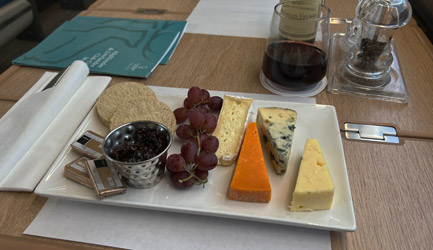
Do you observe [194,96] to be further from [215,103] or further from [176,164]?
[176,164]

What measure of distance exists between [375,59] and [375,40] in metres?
0.05

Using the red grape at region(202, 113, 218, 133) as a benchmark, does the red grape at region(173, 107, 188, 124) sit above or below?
below

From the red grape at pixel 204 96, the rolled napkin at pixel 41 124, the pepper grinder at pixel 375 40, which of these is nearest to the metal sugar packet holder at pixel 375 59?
the pepper grinder at pixel 375 40

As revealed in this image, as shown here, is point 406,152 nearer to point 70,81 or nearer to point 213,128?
point 213,128

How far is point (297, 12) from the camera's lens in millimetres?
872

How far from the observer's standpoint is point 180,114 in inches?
29.9

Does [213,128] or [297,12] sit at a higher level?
[297,12]

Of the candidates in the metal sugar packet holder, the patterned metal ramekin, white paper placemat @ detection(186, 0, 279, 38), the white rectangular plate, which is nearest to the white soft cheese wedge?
the white rectangular plate

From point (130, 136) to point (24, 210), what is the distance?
24 cm

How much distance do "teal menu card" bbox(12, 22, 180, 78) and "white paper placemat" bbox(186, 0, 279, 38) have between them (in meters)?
0.16

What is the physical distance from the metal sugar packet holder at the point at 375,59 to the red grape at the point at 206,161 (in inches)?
18.3

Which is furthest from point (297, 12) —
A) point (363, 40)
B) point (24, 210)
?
point (24, 210)

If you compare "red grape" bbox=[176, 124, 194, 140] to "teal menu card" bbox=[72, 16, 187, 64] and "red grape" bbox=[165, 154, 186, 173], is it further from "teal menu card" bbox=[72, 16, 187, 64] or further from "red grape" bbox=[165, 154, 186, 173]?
"teal menu card" bbox=[72, 16, 187, 64]

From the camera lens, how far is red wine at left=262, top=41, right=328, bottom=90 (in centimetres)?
82
